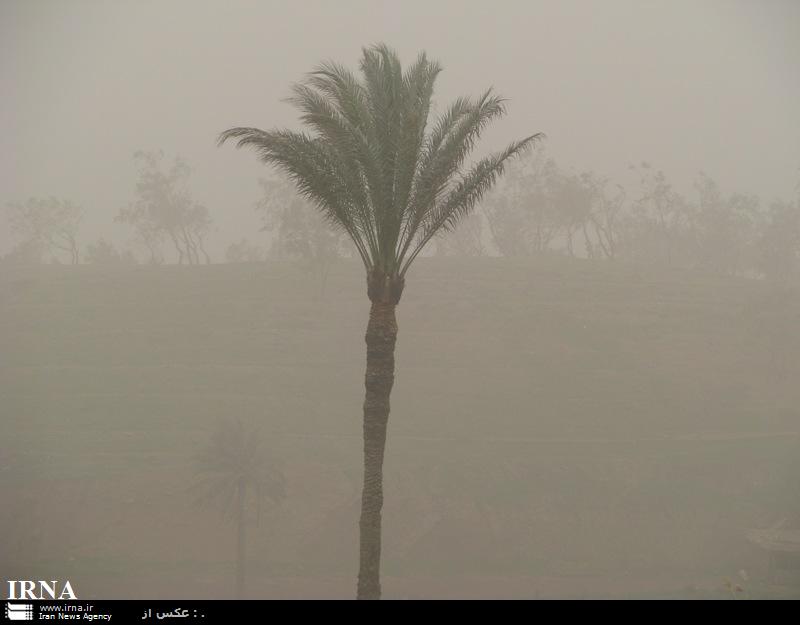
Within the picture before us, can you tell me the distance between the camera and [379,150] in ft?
45.7

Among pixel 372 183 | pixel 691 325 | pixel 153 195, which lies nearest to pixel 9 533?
pixel 372 183

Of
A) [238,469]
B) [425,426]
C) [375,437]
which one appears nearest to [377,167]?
[375,437]

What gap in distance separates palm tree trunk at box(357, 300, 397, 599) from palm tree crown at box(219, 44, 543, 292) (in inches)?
45.0

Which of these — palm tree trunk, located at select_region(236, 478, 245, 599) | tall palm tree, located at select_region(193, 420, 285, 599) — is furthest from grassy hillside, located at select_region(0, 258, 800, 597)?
tall palm tree, located at select_region(193, 420, 285, 599)

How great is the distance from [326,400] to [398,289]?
3994cm

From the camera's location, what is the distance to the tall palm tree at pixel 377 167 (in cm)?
1388

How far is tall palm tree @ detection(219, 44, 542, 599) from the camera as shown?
1388cm

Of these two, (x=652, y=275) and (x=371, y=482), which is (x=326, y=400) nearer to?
(x=371, y=482)

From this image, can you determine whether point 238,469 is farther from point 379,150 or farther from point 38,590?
point 379,150

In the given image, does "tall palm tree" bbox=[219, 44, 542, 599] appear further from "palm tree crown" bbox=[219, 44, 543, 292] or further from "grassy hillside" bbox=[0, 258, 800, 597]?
"grassy hillside" bbox=[0, 258, 800, 597]

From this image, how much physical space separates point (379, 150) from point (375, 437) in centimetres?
593

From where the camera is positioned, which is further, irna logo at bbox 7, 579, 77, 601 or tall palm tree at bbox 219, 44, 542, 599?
irna logo at bbox 7, 579, 77, 601

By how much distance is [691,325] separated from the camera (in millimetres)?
68438

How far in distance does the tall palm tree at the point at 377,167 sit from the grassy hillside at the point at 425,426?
20.1m
